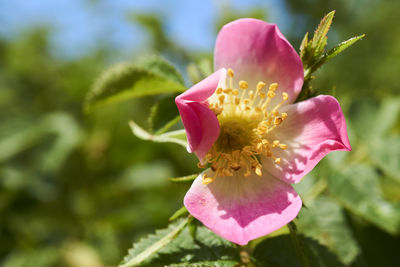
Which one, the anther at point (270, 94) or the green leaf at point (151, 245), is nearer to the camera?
the green leaf at point (151, 245)

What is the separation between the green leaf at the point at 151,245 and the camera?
39.1 inches

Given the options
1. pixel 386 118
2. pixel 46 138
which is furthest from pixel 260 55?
pixel 46 138

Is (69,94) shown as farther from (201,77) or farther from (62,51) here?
(201,77)

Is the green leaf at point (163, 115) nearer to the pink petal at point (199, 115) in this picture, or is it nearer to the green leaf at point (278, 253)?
the pink petal at point (199, 115)

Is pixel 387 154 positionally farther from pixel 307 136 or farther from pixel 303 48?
pixel 303 48

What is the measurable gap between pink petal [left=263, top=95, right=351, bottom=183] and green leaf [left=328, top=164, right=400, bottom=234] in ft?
1.31

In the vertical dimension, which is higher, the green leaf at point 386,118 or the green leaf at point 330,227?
the green leaf at point 386,118

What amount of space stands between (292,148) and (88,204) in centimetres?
162

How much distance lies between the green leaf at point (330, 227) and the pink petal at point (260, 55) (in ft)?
1.50

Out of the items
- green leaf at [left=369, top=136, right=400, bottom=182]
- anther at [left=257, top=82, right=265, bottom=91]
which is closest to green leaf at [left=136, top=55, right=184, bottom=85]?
anther at [left=257, top=82, right=265, bottom=91]

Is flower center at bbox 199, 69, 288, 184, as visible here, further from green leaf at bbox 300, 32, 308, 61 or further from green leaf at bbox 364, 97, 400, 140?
green leaf at bbox 364, 97, 400, 140

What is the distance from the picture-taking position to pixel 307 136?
1.16 metres

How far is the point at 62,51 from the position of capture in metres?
3.77

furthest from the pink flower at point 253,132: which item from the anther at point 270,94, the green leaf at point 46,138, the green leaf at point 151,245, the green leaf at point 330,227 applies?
the green leaf at point 46,138
